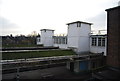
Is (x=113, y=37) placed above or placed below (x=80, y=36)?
below

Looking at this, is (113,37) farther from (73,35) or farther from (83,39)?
(73,35)

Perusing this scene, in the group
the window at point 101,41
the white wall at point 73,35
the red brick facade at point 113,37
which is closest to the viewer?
the red brick facade at point 113,37

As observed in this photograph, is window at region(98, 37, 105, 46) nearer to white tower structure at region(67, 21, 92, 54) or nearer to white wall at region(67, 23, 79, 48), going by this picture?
white tower structure at region(67, 21, 92, 54)

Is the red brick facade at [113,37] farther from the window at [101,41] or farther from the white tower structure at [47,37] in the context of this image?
the white tower structure at [47,37]

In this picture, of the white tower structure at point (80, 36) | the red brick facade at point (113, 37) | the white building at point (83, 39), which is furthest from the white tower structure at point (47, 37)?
the red brick facade at point (113, 37)

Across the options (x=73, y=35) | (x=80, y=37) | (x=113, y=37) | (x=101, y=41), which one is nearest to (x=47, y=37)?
(x=73, y=35)

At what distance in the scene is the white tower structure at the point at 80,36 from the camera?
18.1 meters

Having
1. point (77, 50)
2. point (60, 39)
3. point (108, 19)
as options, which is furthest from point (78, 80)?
point (60, 39)

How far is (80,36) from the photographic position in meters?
18.1

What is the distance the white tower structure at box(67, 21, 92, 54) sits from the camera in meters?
18.1

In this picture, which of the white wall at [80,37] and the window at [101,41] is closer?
the window at [101,41]

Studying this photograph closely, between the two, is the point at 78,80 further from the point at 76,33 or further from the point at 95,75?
the point at 76,33

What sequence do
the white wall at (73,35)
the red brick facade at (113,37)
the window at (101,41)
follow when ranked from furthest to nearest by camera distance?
the white wall at (73,35), the window at (101,41), the red brick facade at (113,37)

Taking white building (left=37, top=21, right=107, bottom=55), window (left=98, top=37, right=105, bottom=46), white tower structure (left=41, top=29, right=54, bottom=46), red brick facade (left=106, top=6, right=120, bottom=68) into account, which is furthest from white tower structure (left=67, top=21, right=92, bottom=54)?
white tower structure (left=41, top=29, right=54, bottom=46)
